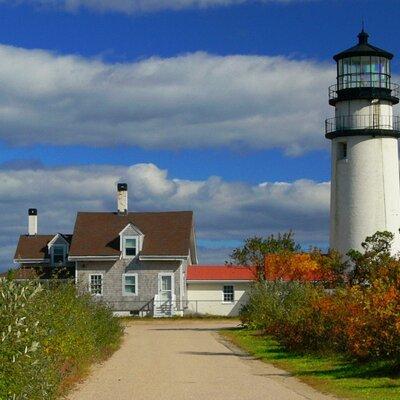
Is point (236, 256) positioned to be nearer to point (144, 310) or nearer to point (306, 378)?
point (144, 310)

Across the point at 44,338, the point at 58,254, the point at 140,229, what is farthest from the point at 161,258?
the point at 44,338

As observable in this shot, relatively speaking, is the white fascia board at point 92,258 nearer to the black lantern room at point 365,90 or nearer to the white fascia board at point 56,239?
the white fascia board at point 56,239

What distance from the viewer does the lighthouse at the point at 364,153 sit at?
48.2m

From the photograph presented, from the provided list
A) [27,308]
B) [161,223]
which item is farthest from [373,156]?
[27,308]

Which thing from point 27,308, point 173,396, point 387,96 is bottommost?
point 173,396

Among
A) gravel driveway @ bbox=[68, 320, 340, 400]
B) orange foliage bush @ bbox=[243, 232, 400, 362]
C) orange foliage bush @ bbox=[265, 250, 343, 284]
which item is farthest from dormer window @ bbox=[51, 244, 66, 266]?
gravel driveway @ bbox=[68, 320, 340, 400]

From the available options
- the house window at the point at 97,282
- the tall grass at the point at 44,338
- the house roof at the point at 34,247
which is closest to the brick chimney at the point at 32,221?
the house roof at the point at 34,247

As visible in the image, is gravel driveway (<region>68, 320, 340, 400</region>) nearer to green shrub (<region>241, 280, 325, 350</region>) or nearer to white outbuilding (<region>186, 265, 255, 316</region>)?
green shrub (<region>241, 280, 325, 350</region>)

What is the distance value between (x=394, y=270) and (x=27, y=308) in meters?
17.5

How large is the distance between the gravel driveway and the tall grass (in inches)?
24.4

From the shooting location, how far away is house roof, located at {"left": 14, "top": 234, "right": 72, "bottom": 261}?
58906 millimetres

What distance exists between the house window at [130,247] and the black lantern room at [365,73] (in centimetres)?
1524

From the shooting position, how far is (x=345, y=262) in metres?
46.9

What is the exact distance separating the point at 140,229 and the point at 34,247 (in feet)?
23.4
